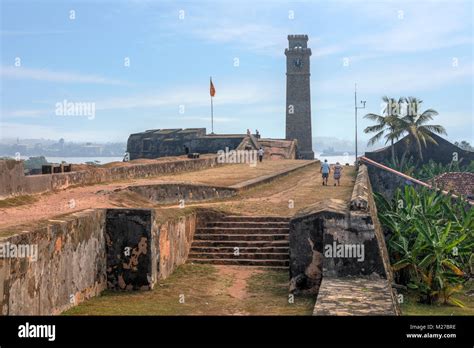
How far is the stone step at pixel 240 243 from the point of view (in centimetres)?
1170

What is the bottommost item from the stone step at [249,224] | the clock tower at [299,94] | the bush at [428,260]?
the bush at [428,260]

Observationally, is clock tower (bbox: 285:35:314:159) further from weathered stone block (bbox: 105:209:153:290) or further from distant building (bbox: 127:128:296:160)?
weathered stone block (bbox: 105:209:153:290)

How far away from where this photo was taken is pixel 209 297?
8812 millimetres

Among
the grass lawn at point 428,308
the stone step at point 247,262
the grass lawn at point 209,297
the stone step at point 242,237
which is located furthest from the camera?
the stone step at point 242,237

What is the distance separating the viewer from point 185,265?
36.1 ft

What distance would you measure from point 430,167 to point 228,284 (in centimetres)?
3651

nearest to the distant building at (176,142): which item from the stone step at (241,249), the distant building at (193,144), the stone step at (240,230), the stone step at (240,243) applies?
the distant building at (193,144)

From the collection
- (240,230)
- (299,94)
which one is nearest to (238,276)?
(240,230)

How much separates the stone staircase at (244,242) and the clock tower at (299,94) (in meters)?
55.6

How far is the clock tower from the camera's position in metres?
67.8

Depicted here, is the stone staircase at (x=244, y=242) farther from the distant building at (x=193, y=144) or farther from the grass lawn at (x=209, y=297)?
the distant building at (x=193, y=144)

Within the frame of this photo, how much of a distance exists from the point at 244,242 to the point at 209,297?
10.3 ft

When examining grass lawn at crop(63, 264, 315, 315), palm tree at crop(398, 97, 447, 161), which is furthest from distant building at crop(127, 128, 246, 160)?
grass lawn at crop(63, 264, 315, 315)

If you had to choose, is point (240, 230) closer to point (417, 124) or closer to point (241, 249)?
point (241, 249)
